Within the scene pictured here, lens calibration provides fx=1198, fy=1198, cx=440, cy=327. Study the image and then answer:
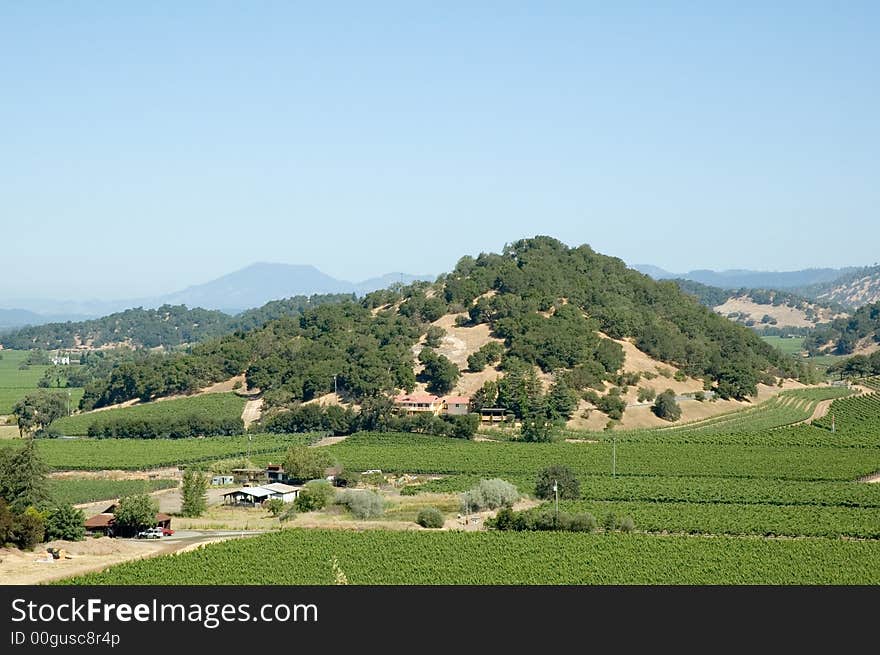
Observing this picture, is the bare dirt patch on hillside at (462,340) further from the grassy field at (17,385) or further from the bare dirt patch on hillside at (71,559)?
the bare dirt patch on hillside at (71,559)

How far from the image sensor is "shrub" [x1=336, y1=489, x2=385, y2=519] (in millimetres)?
60469

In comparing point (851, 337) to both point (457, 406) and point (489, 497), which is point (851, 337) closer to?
point (457, 406)

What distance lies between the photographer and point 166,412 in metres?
109

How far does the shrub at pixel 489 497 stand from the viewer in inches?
2452

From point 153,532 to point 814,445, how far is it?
50.0m

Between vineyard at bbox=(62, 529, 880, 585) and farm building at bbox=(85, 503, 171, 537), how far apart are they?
19.7ft

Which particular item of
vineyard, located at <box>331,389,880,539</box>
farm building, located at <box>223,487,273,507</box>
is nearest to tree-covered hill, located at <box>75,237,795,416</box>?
vineyard, located at <box>331,389,880,539</box>

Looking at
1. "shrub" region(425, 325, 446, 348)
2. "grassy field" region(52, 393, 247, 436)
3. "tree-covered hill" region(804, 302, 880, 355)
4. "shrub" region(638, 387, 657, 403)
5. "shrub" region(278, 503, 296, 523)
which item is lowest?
"shrub" region(278, 503, 296, 523)

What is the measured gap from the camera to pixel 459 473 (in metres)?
76.2

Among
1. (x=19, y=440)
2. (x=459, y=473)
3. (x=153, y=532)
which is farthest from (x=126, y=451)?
(x=153, y=532)

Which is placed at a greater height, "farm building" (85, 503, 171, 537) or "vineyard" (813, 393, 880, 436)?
"vineyard" (813, 393, 880, 436)

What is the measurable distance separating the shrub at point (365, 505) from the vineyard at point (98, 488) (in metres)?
15.8

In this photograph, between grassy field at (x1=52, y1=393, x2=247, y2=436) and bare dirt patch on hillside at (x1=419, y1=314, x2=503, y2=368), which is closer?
grassy field at (x1=52, y1=393, x2=247, y2=436)

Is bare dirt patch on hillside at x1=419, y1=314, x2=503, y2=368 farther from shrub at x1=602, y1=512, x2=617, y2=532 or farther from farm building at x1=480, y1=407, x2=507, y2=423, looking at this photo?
shrub at x1=602, y1=512, x2=617, y2=532
